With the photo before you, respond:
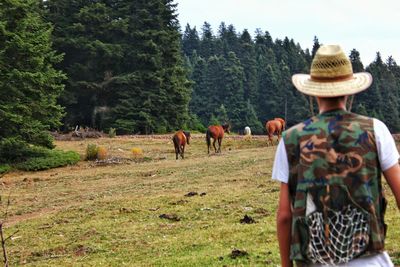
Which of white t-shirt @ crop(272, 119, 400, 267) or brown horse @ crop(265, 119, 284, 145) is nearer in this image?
white t-shirt @ crop(272, 119, 400, 267)

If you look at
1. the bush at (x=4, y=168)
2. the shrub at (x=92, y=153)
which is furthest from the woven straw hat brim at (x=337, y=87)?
the shrub at (x=92, y=153)

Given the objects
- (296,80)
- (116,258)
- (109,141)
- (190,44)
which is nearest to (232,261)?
(116,258)

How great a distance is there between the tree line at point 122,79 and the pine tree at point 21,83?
50 millimetres

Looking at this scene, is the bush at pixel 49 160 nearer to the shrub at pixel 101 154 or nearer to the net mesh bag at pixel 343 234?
the shrub at pixel 101 154

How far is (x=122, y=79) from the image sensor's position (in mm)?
48031

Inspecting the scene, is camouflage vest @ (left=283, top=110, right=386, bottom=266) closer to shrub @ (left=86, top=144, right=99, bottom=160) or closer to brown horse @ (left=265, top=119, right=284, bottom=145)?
shrub @ (left=86, top=144, right=99, bottom=160)

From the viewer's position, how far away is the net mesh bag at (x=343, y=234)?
3043mm

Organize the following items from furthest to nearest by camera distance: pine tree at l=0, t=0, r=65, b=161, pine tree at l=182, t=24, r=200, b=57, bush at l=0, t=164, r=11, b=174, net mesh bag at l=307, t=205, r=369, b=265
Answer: pine tree at l=182, t=24, r=200, b=57 → pine tree at l=0, t=0, r=65, b=161 → bush at l=0, t=164, r=11, b=174 → net mesh bag at l=307, t=205, r=369, b=265

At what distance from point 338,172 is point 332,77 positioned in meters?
0.60

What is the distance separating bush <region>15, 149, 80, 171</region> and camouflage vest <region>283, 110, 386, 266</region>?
82.2 ft

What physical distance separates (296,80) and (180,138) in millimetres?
24864

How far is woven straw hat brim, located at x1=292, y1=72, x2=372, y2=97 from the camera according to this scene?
3199 millimetres

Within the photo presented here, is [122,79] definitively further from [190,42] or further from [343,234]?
[190,42]

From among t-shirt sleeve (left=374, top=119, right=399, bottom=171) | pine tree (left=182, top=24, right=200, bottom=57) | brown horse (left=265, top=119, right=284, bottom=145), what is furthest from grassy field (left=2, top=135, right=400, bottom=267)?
pine tree (left=182, top=24, right=200, bottom=57)
